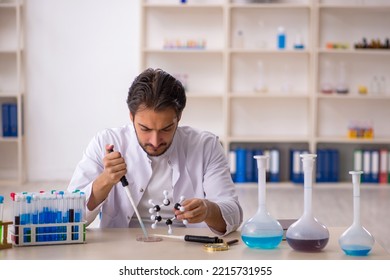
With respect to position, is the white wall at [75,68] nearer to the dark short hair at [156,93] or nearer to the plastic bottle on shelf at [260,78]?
the plastic bottle on shelf at [260,78]

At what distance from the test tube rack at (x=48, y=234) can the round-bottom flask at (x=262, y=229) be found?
0.51 metres

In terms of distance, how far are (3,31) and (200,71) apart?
1.91 metres

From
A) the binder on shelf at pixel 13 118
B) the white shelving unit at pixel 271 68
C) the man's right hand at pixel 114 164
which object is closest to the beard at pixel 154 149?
the man's right hand at pixel 114 164

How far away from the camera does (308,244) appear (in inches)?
83.4

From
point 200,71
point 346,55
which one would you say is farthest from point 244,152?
point 346,55

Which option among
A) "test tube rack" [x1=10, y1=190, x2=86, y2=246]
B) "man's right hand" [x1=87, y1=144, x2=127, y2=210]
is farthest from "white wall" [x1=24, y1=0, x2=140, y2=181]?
"test tube rack" [x1=10, y1=190, x2=86, y2=246]

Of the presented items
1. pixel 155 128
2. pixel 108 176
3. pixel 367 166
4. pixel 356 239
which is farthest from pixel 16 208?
pixel 367 166

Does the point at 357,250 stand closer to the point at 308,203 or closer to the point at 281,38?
the point at 308,203

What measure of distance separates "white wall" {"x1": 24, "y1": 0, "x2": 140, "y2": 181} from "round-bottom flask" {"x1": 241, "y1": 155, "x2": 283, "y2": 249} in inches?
200

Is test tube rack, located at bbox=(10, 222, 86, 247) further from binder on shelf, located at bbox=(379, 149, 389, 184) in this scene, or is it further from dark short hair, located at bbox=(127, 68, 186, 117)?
binder on shelf, located at bbox=(379, 149, 389, 184)

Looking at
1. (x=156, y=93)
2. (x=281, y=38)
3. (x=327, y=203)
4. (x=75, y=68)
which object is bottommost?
(x=327, y=203)

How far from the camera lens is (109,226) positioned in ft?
8.93

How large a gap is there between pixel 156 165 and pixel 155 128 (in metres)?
0.23

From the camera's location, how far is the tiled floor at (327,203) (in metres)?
5.32
